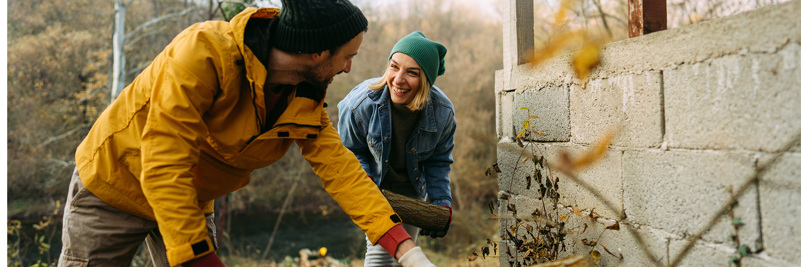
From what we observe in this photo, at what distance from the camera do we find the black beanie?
1.67 m

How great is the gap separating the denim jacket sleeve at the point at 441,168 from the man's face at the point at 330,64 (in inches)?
51.1

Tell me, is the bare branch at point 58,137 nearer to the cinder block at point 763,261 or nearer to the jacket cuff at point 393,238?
the jacket cuff at point 393,238

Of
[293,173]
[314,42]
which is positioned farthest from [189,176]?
[293,173]

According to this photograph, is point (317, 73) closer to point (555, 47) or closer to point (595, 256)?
point (555, 47)

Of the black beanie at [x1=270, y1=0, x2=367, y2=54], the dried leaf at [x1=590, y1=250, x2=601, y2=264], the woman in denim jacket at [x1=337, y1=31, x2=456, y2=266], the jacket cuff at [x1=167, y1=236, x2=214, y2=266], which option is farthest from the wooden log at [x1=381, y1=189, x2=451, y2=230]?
the jacket cuff at [x1=167, y1=236, x2=214, y2=266]

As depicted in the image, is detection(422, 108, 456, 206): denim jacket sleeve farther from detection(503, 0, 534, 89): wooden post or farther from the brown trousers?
the brown trousers

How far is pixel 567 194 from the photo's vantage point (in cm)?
236

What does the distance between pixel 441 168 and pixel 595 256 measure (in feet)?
3.94

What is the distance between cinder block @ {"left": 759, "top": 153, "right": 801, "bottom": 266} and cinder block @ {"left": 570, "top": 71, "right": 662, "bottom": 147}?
41 centimetres

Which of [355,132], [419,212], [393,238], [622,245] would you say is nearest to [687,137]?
[622,245]

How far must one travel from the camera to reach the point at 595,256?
7.01 feet

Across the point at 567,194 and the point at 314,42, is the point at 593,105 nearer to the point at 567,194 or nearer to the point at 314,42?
the point at 567,194

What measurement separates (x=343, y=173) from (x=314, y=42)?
60 cm

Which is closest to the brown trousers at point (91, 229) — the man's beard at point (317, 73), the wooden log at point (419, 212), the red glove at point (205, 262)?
the red glove at point (205, 262)
